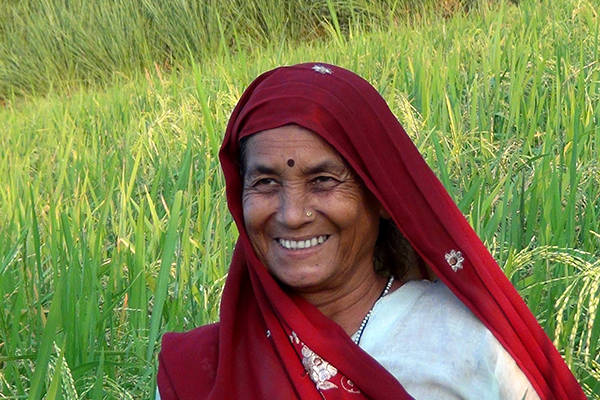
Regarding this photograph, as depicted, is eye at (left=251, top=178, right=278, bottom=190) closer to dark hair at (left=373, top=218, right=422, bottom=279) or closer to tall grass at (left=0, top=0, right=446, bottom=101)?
dark hair at (left=373, top=218, right=422, bottom=279)

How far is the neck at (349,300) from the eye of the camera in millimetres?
1668

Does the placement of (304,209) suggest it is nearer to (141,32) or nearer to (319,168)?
(319,168)

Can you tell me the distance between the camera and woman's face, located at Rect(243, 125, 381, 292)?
1.58 m

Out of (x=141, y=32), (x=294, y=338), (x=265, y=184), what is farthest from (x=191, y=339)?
(x=141, y=32)

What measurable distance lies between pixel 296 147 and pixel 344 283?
28 cm

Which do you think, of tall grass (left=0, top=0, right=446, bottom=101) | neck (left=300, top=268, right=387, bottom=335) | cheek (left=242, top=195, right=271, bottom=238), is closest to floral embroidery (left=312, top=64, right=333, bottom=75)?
cheek (left=242, top=195, right=271, bottom=238)

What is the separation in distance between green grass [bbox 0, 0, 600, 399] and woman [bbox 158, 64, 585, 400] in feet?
0.46

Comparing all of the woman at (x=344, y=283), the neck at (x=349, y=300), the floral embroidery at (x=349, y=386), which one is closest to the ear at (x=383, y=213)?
the woman at (x=344, y=283)

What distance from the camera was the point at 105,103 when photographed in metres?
5.99

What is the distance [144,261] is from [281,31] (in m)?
5.85

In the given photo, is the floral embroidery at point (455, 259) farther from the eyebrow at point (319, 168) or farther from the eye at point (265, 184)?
the eye at point (265, 184)

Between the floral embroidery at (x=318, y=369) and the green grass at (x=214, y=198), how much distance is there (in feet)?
1.28

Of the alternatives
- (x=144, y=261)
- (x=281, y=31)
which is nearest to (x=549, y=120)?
(x=144, y=261)

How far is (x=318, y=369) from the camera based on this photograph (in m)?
1.52
